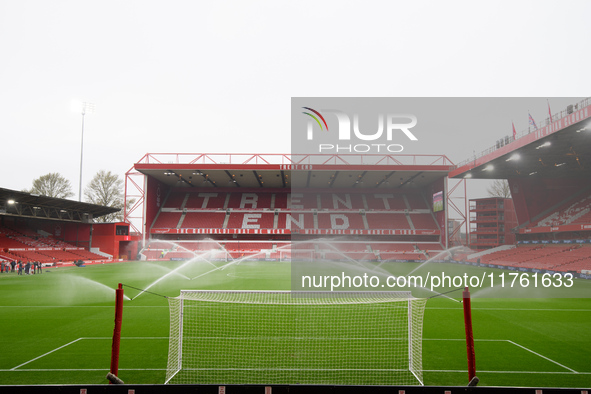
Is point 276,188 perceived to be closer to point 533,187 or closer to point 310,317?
point 533,187

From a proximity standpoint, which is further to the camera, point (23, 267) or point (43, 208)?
point (43, 208)

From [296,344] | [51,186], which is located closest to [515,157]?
[296,344]

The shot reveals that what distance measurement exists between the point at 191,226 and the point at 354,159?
23383 millimetres

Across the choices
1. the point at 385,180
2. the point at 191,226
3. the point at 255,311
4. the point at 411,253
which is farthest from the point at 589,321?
the point at 191,226

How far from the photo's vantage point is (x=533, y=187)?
33969 mm

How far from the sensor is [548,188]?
33094 mm

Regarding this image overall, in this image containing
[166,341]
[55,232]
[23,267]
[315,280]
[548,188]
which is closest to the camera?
[166,341]

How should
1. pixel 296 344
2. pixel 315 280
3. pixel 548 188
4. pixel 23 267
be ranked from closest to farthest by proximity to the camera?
1. pixel 296 344
2. pixel 315 280
3. pixel 23 267
4. pixel 548 188

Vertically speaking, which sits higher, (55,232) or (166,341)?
(55,232)

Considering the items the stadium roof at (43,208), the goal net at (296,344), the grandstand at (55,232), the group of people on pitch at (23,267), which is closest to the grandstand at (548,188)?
the goal net at (296,344)

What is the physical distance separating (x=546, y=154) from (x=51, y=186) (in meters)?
60.7

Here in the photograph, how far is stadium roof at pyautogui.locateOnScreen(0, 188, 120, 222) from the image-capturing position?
102ft

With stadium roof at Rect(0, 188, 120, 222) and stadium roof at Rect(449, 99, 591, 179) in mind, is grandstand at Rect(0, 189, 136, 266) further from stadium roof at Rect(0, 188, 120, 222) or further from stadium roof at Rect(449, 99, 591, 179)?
stadium roof at Rect(449, 99, 591, 179)

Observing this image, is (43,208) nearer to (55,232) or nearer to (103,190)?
(55,232)
